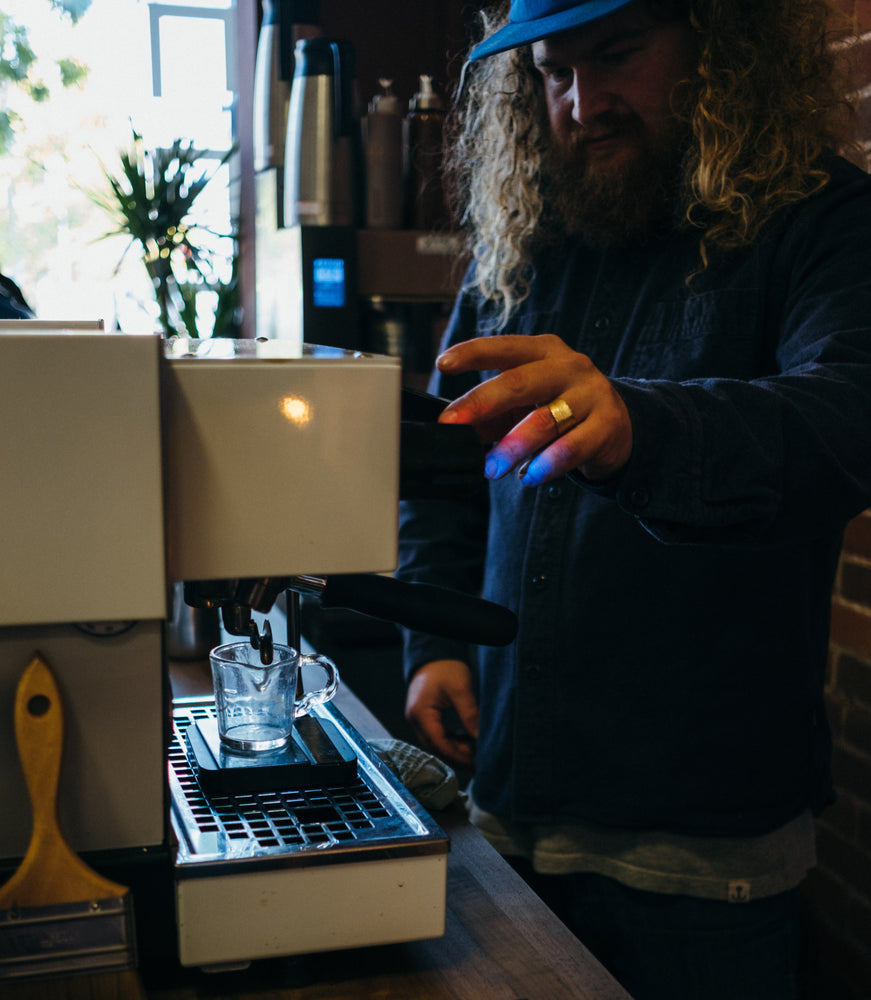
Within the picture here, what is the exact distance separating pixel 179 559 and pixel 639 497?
0.33 meters

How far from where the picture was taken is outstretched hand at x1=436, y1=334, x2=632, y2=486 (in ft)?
2.17

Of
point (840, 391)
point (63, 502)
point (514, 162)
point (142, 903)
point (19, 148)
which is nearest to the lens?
point (63, 502)

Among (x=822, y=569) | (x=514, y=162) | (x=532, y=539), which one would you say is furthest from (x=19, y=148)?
(x=822, y=569)

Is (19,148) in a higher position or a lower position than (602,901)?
higher

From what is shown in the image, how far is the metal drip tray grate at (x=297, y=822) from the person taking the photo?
2.31ft

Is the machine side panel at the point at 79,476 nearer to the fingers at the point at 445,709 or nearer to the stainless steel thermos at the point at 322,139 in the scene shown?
the fingers at the point at 445,709

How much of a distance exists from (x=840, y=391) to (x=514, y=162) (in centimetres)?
78

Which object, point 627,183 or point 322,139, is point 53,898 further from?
point 322,139

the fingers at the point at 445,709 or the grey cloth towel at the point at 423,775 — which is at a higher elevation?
the grey cloth towel at the point at 423,775

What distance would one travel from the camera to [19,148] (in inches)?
151

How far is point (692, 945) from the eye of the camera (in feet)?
3.74

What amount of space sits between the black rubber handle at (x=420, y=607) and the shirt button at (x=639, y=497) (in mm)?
134

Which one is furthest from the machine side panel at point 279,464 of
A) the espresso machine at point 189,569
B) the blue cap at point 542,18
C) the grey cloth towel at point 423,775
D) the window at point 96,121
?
the window at point 96,121

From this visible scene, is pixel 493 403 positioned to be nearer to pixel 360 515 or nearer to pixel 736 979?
pixel 360 515
